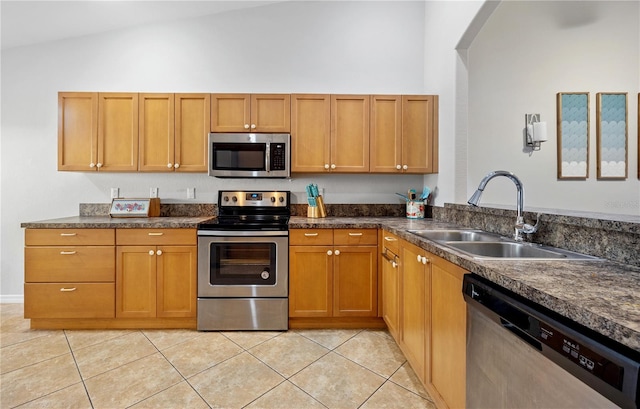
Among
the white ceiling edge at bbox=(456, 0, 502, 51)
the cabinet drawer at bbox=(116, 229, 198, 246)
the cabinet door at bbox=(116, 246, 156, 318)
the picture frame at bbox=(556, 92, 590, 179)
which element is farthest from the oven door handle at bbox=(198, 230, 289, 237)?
the picture frame at bbox=(556, 92, 590, 179)

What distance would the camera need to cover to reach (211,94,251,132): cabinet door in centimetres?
270

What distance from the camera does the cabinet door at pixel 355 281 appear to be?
2.42m

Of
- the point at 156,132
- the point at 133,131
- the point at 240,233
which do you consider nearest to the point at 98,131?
the point at 133,131

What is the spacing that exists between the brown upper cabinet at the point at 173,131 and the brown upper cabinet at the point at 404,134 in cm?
162

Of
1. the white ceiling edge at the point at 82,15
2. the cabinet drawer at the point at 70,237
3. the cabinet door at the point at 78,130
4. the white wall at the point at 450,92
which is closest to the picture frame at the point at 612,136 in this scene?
the white wall at the point at 450,92

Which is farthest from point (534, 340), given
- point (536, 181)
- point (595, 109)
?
point (595, 109)

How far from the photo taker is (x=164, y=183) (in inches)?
119

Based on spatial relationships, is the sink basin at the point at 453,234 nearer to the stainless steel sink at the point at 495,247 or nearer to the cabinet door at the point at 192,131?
the stainless steel sink at the point at 495,247

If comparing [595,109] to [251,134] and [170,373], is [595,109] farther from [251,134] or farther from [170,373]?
[170,373]

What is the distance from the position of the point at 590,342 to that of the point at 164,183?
332 cm

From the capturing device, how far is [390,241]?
2170mm

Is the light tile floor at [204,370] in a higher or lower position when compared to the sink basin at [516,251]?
lower

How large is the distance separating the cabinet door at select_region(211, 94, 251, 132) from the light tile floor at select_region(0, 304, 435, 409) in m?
1.82

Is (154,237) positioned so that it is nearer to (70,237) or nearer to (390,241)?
(70,237)
